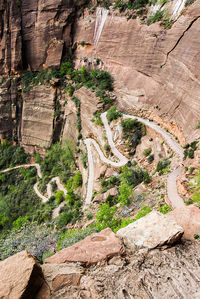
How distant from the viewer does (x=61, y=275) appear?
20.4 ft

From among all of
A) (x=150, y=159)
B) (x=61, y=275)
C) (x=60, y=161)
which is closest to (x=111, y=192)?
(x=150, y=159)

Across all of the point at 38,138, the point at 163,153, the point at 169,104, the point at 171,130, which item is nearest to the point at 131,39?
the point at 169,104

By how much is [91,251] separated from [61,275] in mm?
1271

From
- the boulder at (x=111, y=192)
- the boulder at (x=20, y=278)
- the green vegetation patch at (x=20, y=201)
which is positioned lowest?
the green vegetation patch at (x=20, y=201)

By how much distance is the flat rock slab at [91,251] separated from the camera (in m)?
6.83

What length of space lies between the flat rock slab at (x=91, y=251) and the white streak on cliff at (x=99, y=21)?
3971 centimetres

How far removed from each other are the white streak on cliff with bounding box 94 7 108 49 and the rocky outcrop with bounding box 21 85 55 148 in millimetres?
13146

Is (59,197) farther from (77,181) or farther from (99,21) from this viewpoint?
(99,21)

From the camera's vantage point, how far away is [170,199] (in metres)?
14.3

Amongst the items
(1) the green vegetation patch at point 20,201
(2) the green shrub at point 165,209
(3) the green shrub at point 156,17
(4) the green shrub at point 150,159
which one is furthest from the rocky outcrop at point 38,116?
(2) the green shrub at point 165,209

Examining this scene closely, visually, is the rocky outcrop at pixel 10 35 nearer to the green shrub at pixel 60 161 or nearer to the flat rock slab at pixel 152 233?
the green shrub at pixel 60 161

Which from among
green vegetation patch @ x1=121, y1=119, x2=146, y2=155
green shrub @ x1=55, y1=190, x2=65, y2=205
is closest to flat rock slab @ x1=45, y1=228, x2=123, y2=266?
green vegetation patch @ x1=121, y1=119, x2=146, y2=155

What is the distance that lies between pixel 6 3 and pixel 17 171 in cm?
3480

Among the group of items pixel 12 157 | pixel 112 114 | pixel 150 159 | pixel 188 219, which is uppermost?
pixel 188 219
